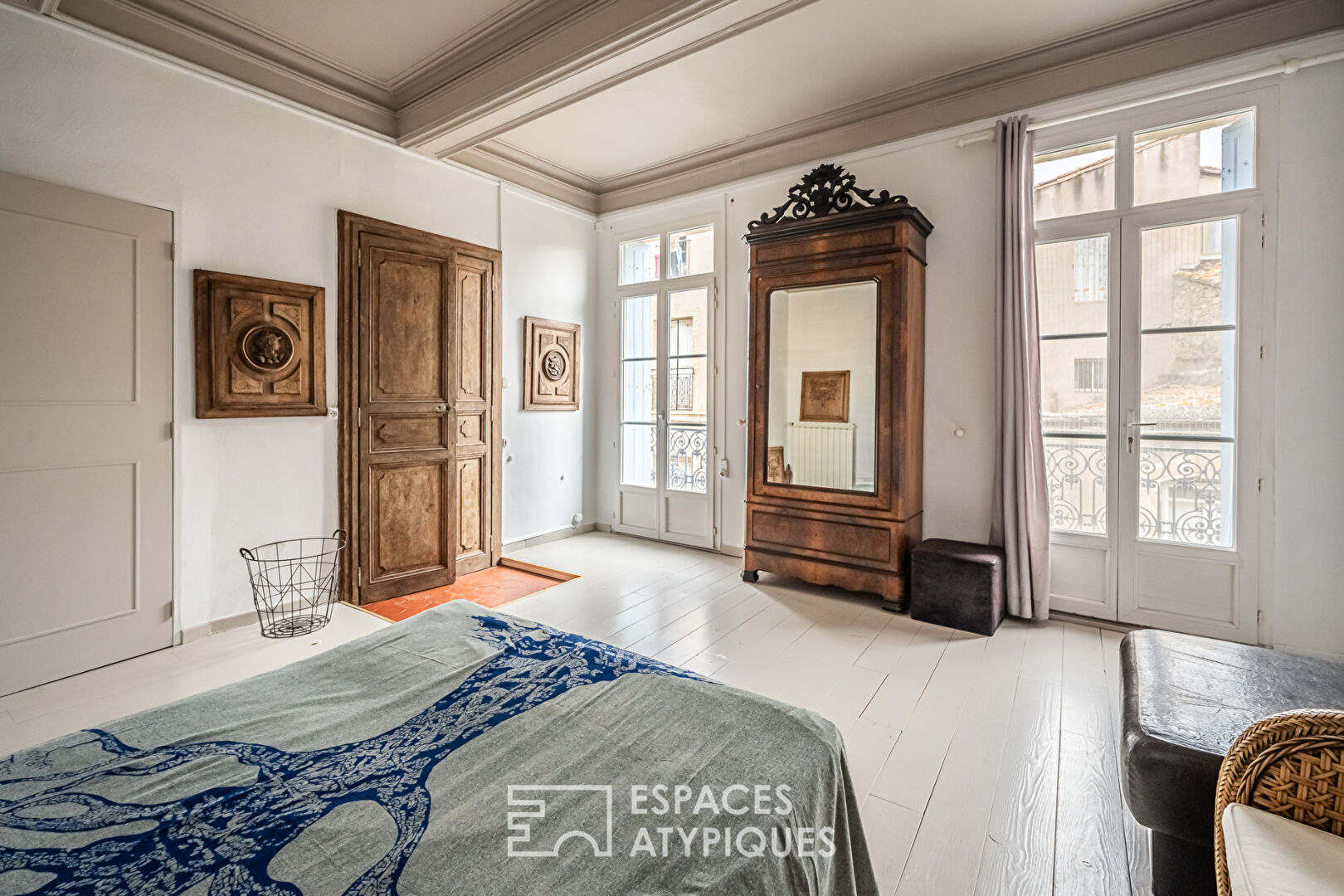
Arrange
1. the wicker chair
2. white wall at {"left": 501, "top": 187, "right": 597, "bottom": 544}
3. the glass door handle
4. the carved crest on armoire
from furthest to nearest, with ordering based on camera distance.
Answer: white wall at {"left": 501, "top": 187, "right": 597, "bottom": 544} → the carved crest on armoire → the glass door handle → the wicker chair

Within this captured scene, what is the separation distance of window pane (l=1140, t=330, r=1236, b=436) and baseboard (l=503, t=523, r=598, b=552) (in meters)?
4.26

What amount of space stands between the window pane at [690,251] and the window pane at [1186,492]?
325 centimetres

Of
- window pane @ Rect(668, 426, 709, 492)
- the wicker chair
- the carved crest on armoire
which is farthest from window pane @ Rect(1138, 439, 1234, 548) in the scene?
window pane @ Rect(668, 426, 709, 492)

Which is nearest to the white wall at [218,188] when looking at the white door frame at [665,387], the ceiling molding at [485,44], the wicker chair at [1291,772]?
the ceiling molding at [485,44]

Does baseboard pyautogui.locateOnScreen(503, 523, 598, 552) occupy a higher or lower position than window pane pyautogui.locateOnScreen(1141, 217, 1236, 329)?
lower

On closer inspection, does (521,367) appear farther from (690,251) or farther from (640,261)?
(690,251)

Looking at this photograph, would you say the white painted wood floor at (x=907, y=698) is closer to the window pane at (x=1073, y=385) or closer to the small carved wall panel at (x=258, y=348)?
the window pane at (x=1073, y=385)

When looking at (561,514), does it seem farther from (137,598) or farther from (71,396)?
(71,396)

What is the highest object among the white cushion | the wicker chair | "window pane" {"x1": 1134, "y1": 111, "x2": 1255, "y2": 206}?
"window pane" {"x1": 1134, "y1": 111, "x2": 1255, "y2": 206}

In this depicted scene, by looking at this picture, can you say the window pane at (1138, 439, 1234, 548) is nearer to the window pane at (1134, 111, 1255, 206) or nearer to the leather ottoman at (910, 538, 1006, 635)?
the leather ottoman at (910, 538, 1006, 635)

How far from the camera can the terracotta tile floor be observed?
3.81 m

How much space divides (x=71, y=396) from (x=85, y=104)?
135 centimetres

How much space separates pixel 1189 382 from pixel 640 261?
401 cm

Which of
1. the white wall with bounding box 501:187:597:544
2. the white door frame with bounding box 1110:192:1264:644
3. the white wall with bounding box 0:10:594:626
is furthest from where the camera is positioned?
the white wall with bounding box 501:187:597:544
